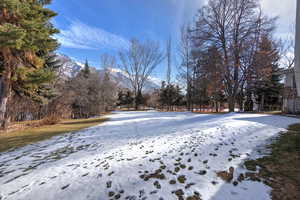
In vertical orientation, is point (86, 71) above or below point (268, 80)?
above

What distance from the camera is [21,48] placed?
687 cm

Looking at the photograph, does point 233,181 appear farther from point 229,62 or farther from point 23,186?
point 229,62

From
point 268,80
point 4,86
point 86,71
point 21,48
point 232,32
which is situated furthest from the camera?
point 86,71

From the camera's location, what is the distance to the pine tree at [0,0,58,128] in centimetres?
610

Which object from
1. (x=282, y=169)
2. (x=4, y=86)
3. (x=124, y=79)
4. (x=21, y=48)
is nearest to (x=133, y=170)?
(x=282, y=169)

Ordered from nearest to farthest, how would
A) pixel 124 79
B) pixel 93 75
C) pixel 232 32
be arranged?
1. pixel 232 32
2. pixel 93 75
3. pixel 124 79

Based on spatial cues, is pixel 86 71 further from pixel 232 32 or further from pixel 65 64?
pixel 232 32

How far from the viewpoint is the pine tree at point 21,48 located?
20.0ft

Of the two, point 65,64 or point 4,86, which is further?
point 65,64

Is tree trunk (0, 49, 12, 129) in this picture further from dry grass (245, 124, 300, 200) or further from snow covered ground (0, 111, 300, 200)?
dry grass (245, 124, 300, 200)

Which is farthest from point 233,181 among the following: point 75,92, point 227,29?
point 75,92

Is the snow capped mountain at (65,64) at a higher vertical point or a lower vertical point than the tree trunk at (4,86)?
higher

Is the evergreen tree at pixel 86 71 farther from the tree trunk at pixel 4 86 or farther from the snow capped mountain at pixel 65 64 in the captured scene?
the tree trunk at pixel 4 86

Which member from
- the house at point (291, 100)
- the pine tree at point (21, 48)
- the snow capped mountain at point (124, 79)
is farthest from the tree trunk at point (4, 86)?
the snow capped mountain at point (124, 79)
